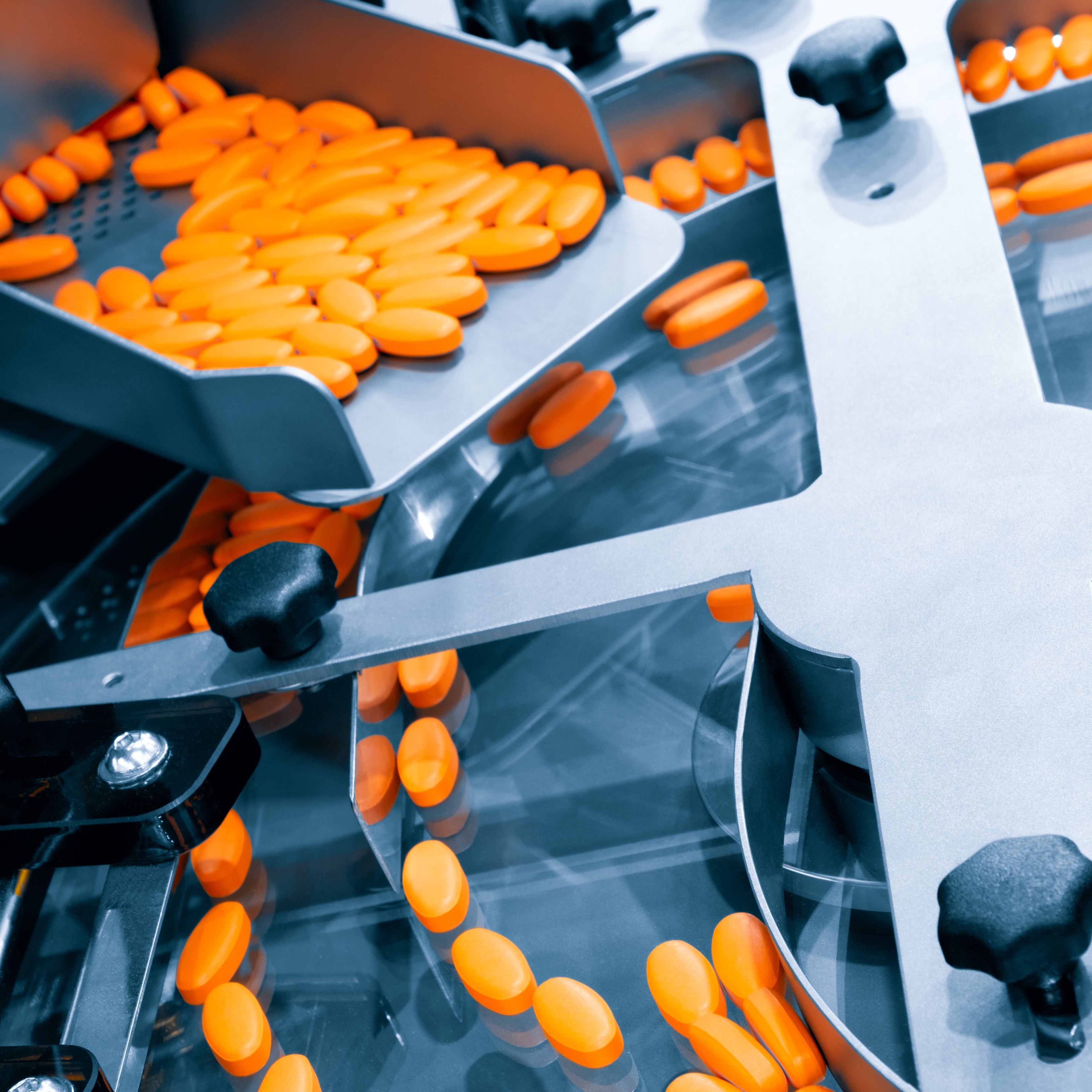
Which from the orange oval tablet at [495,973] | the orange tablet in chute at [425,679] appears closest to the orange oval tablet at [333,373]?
the orange tablet in chute at [425,679]

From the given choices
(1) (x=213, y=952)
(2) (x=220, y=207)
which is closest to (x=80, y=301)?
(2) (x=220, y=207)

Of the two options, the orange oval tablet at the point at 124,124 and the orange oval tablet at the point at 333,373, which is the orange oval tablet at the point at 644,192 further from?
the orange oval tablet at the point at 124,124

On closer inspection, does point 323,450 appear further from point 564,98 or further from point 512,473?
point 564,98

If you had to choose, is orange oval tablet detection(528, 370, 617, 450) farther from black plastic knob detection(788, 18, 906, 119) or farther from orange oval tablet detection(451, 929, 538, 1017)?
orange oval tablet detection(451, 929, 538, 1017)

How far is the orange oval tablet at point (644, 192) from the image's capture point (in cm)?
120

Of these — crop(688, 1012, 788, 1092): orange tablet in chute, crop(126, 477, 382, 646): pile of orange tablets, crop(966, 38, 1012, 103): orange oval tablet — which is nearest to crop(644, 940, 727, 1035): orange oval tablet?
crop(688, 1012, 788, 1092): orange tablet in chute

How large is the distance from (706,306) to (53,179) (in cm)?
71

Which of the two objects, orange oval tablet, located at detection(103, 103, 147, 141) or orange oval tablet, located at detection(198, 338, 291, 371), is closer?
orange oval tablet, located at detection(198, 338, 291, 371)

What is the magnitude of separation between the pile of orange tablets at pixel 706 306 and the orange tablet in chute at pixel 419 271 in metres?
0.19

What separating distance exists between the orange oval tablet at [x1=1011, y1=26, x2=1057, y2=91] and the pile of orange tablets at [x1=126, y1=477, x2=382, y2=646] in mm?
701

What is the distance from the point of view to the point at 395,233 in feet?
3.57

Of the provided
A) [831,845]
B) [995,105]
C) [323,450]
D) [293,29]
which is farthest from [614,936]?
[293,29]

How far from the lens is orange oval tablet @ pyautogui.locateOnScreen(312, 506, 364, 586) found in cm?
101

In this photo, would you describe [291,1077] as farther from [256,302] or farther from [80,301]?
[80,301]
